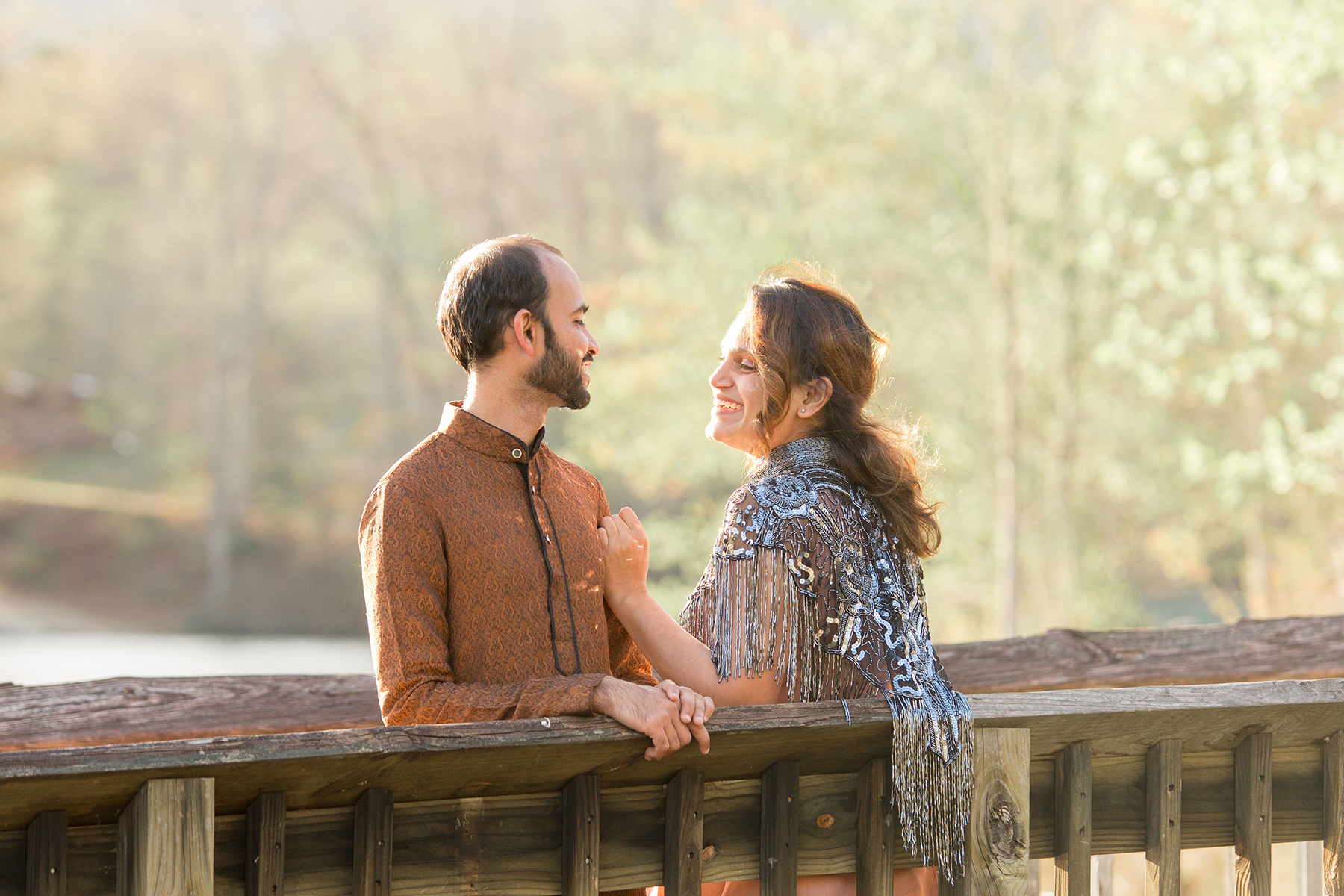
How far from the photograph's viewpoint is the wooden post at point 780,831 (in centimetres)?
169

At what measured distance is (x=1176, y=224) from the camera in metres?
10.3

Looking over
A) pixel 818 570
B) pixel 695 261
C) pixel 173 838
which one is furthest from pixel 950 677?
pixel 695 261

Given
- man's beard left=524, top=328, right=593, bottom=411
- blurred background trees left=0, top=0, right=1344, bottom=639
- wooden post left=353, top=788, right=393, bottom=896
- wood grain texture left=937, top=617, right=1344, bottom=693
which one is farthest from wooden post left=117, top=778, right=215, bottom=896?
blurred background trees left=0, top=0, right=1344, bottom=639

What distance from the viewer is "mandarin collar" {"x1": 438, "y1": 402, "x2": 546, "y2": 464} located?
84.7 inches

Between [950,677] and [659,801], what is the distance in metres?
1.63

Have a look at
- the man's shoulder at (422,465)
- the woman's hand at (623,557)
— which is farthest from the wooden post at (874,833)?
the man's shoulder at (422,465)

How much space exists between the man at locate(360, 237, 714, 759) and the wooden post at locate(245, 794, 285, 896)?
15.4 inches

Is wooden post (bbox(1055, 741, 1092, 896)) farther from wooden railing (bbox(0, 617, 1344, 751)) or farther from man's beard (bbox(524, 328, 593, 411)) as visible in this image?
wooden railing (bbox(0, 617, 1344, 751))

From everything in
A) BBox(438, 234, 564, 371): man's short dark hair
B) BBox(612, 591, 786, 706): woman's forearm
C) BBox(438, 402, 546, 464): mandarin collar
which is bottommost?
BBox(612, 591, 786, 706): woman's forearm

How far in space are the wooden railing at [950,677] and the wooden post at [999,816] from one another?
53.4 inches

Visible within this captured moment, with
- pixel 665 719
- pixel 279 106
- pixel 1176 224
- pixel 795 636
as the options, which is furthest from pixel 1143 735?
pixel 279 106

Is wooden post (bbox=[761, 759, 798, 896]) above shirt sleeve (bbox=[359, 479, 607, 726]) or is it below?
below

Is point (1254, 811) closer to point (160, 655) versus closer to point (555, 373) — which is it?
point (555, 373)

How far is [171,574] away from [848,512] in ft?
77.1
